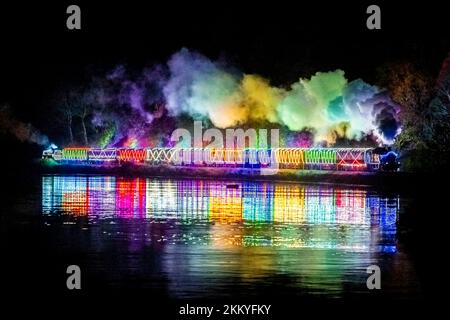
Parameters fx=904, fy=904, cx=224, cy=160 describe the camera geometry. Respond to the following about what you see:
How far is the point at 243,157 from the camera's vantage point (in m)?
48.1

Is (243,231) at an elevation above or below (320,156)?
below

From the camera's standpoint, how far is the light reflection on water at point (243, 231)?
1658 centimetres

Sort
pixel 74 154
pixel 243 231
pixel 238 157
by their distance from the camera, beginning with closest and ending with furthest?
pixel 243 231 < pixel 238 157 < pixel 74 154

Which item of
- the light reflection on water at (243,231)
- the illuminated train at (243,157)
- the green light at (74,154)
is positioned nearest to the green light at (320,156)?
the illuminated train at (243,157)

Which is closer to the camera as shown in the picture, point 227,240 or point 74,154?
point 227,240

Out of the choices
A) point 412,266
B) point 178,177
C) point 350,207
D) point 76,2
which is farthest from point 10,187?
point 412,266

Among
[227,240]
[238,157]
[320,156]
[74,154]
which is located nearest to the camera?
[227,240]

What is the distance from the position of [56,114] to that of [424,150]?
29.5 meters

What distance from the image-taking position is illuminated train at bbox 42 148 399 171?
4166 centimetres

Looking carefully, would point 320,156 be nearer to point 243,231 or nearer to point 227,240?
point 243,231

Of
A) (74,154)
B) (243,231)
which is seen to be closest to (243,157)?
(74,154)

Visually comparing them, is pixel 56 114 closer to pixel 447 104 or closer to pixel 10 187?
pixel 10 187

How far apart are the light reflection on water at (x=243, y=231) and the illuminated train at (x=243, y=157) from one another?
152 inches

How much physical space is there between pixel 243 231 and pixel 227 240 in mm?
1830
